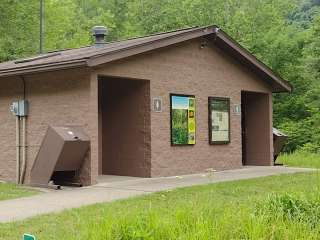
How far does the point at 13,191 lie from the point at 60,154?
51.6 inches

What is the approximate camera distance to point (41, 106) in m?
15.0

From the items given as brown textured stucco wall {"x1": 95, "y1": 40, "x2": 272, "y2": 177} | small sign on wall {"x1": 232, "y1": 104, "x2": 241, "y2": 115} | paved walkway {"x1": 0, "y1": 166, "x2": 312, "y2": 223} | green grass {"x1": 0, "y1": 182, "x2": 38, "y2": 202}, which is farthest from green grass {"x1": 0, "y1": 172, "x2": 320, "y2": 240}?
small sign on wall {"x1": 232, "y1": 104, "x2": 241, "y2": 115}

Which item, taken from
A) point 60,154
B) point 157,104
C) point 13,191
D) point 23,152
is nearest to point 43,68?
point 60,154

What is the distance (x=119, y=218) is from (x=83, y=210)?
3.30m

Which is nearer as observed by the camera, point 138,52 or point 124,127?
point 138,52

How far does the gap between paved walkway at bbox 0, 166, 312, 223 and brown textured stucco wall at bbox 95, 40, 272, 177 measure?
2.08ft

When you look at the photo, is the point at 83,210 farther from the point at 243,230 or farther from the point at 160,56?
the point at 160,56

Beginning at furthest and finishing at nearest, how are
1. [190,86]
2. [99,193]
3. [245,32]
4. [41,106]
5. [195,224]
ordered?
1. [245,32]
2. [190,86]
3. [41,106]
4. [99,193]
5. [195,224]

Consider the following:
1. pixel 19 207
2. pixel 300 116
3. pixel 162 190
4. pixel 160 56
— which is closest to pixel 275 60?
pixel 300 116

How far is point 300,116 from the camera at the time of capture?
35250 mm

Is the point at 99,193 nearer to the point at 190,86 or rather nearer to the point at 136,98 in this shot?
the point at 136,98

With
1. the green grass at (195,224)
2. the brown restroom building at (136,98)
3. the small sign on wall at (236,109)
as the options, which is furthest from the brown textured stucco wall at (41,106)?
the small sign on wall at (236,109)

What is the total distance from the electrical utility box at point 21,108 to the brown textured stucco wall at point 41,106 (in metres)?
0.11

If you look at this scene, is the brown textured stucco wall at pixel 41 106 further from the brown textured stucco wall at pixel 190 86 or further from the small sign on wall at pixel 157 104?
the small sign on wall at pixel 157 104
